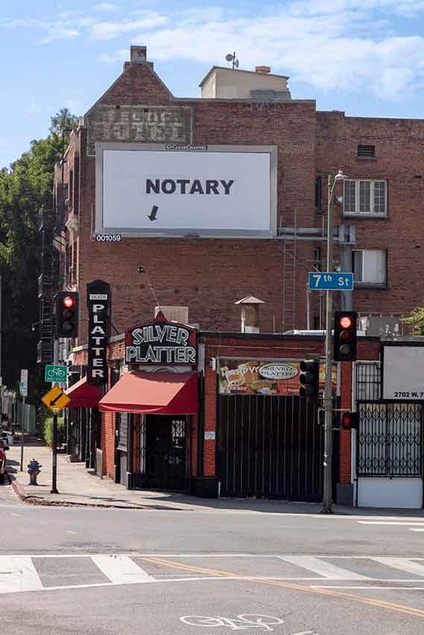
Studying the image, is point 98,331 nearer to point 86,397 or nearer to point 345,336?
point 86,397

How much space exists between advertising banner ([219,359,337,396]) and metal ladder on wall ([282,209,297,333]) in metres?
19.4

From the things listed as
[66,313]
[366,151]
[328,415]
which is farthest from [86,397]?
[366,151]

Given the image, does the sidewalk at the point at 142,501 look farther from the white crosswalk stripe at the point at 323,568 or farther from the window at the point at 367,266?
the window at the point at 367,266

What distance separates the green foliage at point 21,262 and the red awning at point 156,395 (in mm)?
36451

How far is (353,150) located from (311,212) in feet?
12.3

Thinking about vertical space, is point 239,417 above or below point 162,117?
below

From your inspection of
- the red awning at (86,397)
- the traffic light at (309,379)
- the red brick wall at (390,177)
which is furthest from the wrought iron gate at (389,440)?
the red brick wall at (390,177)

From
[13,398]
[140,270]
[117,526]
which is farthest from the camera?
[13,398]

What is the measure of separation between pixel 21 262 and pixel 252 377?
1537 inches

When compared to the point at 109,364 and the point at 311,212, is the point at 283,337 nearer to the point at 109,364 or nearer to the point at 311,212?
the point at 109,364

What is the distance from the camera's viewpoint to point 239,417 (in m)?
33.8

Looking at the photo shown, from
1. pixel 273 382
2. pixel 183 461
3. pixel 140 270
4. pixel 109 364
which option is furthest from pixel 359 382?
pixel 140 270

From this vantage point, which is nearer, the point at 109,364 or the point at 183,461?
the point at 183,461

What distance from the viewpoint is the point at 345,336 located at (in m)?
29.9
